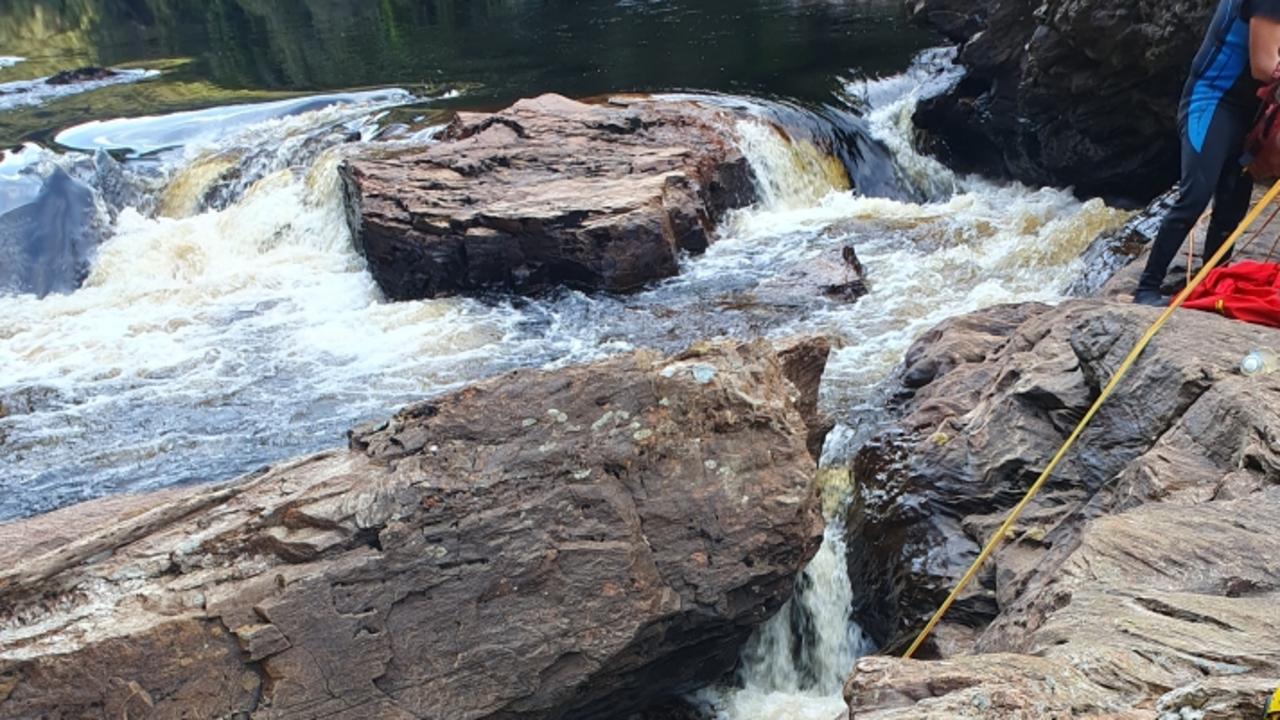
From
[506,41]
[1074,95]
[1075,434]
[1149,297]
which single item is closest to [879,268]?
[1074,95]

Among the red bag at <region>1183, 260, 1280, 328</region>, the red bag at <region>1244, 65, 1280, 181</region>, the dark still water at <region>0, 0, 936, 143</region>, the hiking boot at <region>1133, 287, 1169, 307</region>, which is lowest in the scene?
the hiking boot at <region>1133, 287, 1169, 307</region>

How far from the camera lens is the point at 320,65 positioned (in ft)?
70.3

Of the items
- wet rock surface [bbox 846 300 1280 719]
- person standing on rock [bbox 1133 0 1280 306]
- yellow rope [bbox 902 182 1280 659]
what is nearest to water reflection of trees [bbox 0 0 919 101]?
person standing on rock [bbox 1133 0 1280 306]

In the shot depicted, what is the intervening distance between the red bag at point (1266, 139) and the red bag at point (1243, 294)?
0.54 metres

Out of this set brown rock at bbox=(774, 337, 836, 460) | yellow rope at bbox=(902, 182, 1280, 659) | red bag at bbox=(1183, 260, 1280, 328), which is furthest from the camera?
brown rock at bbox=(774, 337, 836, 460)

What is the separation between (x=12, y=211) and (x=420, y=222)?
6.02m

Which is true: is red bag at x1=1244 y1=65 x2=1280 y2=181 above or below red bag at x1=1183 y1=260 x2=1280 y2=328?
above

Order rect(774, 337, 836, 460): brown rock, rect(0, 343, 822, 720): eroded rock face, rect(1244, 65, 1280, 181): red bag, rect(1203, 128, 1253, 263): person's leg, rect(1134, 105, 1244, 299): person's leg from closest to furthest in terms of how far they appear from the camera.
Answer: rect(0, 343, 822, 720): eroded rock face → rect(1244, 65, 1280, 181): red bag → rect(1134, 105, 1244, 299): person's leg → rect(1203, 128, 1253, 263): person's leg → rect(774, 337, 836, 460): brown rock

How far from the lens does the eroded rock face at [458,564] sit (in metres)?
4.10

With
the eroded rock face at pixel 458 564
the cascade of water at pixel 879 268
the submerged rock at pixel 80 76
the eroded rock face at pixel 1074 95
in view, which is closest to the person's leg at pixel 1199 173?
the cascade of water at pixel 879 268

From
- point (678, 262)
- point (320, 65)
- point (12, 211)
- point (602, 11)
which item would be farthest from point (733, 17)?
point (12, 211)

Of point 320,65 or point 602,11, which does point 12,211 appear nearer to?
point 320,65

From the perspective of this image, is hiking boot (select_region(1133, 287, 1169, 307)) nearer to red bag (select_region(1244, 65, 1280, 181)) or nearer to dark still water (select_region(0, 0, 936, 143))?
red bag (select_region(1244, 65, 1280, 181))

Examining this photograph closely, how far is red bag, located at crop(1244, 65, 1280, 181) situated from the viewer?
15.8 ft
